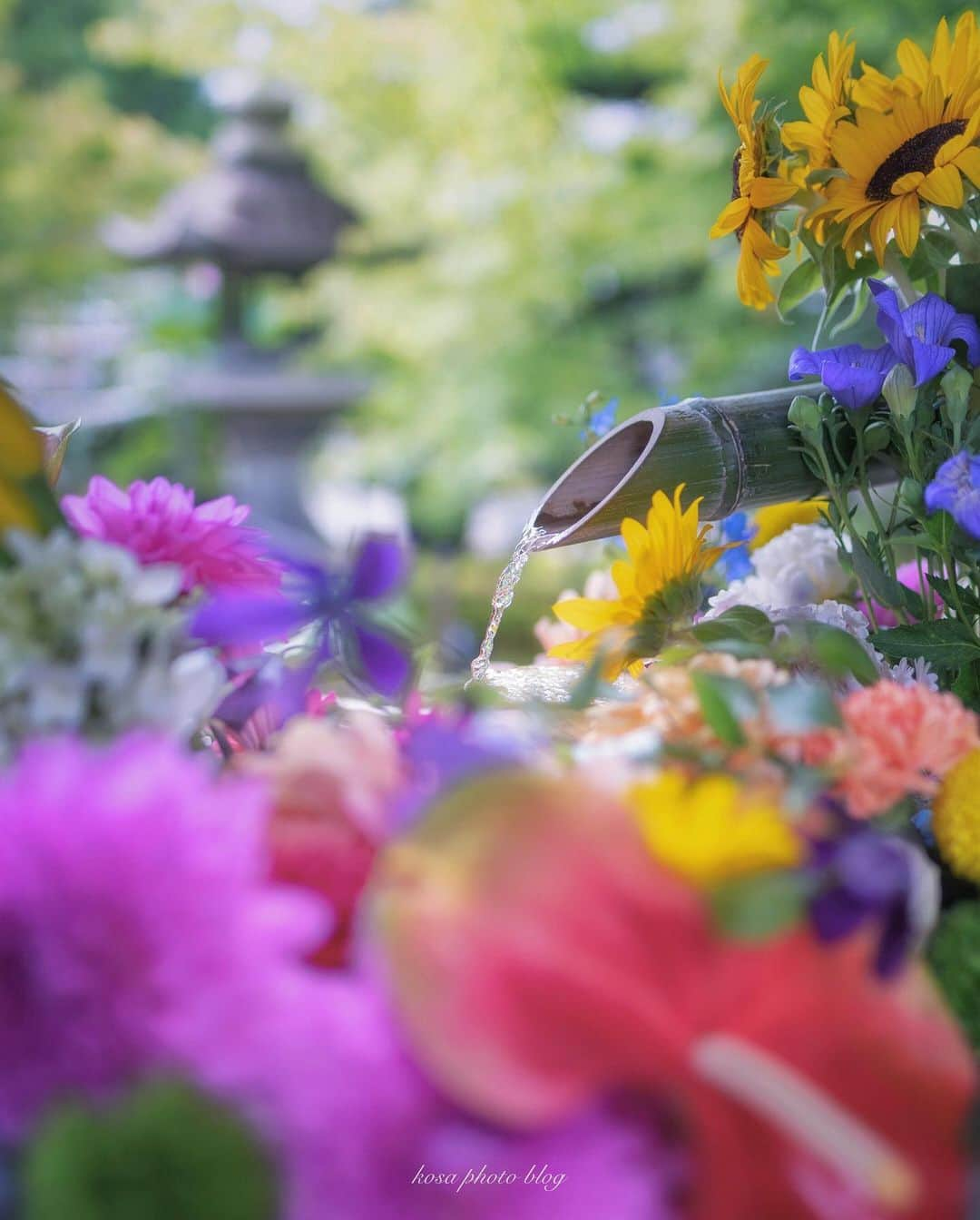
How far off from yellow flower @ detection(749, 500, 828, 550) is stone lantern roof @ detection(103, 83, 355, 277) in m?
6.43

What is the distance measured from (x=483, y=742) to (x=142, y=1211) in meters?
0.14

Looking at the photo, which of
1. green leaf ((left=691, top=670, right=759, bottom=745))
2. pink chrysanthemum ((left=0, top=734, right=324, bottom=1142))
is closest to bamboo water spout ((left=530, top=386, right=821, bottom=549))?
green leaf ((left=691, top=670, right=759, bottom=745))

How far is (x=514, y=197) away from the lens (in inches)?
173

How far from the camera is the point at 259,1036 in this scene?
27cm

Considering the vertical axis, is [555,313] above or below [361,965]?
below

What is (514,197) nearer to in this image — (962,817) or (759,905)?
(962,817)

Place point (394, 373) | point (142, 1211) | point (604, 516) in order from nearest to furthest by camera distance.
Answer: point (142, 1211) < point (604, 516) < point (394, 373)

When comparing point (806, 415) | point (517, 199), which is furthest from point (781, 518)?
point (517, 199)

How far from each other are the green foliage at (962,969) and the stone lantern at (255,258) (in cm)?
674

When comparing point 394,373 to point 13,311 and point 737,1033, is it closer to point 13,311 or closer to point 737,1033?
point 13,311

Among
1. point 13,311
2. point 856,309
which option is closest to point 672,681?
point 856,309

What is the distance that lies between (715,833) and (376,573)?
0.51ft

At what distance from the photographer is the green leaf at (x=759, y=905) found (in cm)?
28

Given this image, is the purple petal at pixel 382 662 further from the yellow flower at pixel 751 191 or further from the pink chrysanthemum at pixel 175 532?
the yellow flower at pixel 751 191
